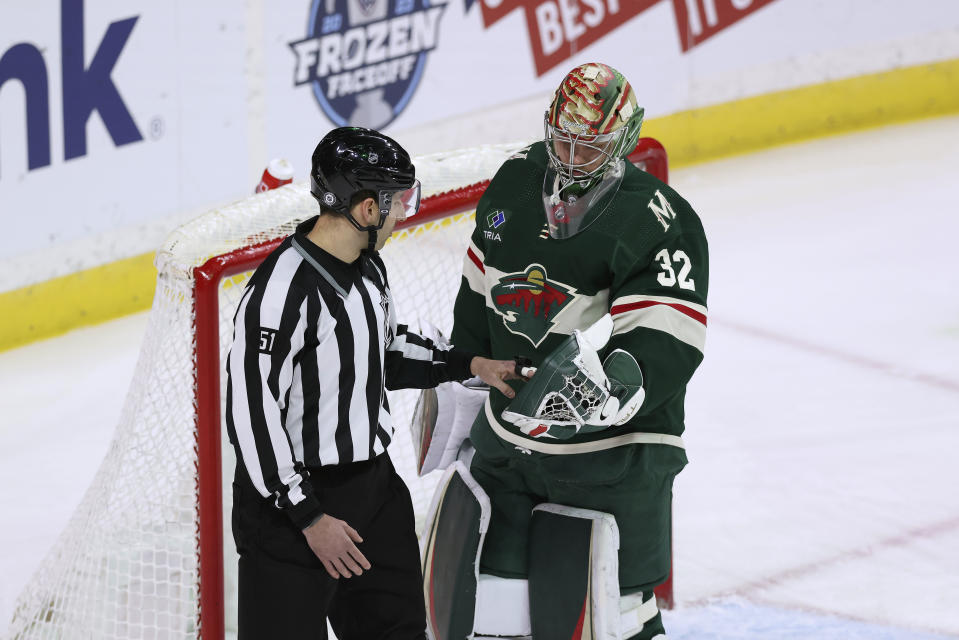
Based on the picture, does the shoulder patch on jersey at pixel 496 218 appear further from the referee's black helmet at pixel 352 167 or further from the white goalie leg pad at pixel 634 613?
the white goalie leg pad at pixel 634 613

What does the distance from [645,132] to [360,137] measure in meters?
4.28

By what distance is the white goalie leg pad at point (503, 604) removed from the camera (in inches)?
90.3

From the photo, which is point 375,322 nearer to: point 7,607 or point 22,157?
point 7,607

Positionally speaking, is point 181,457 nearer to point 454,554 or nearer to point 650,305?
point 454,554

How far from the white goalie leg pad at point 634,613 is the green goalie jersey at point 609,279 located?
28 centimetres

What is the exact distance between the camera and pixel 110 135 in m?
4.90

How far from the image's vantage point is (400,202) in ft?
6.90

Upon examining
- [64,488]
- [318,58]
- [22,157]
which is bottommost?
[64,488]

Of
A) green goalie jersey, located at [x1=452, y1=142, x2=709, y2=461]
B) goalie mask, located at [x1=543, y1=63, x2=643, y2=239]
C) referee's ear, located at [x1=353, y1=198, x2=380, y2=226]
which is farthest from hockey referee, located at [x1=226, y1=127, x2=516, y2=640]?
goalie mask, located at [x1=543, y1=63, x2=643, y2=239]

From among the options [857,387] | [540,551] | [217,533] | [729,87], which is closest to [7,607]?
[217,533]

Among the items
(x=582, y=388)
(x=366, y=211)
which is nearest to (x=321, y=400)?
(x=366, y=211)

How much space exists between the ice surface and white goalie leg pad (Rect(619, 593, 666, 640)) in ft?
2.44

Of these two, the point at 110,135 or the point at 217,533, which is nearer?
the point at 217,533

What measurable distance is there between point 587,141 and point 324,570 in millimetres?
791
